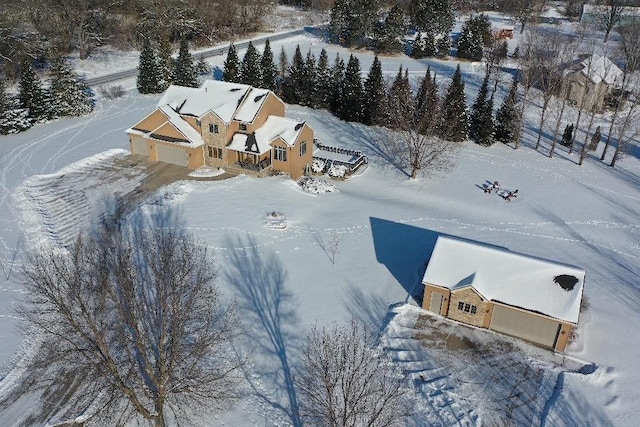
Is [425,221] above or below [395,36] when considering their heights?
below

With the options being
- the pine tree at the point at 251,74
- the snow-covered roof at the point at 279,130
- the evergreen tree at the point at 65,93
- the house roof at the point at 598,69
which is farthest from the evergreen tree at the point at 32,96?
the house roof at the point at 598,69

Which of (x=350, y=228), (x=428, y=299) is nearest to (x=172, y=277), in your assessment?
(x=428, y=299)

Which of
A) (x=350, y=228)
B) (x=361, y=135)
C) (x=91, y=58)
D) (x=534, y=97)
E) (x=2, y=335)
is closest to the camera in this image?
(x=2, y=335)

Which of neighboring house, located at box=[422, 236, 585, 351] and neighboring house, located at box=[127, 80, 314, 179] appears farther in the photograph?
neighboring house, located at box=[127, 80, 314, 179]

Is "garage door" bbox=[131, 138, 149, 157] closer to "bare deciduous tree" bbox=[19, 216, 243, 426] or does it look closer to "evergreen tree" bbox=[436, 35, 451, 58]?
"bare deciduous tree" bbox=[19, 216, 243, 426]

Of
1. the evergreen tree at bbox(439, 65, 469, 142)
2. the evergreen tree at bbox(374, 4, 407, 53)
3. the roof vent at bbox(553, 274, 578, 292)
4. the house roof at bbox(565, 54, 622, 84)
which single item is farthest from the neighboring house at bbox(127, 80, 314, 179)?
the evergreen tree at bbox(374, 4, 407, 53)

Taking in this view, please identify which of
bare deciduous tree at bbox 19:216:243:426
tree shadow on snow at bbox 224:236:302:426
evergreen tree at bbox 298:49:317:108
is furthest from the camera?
evergreen tree at bbox 298:49:317:108

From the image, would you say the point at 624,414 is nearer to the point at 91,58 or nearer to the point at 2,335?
the point at 2,335
